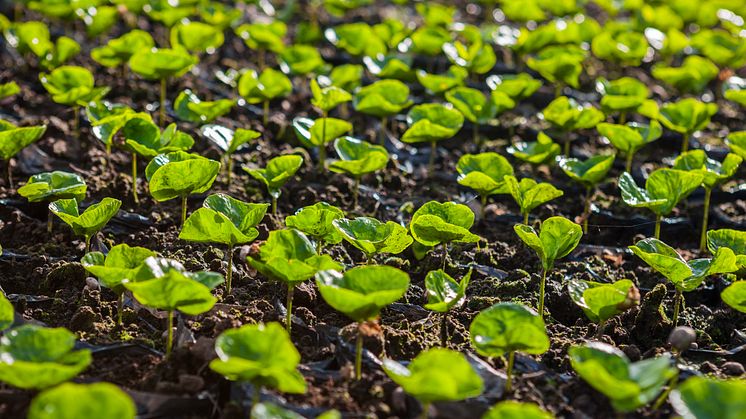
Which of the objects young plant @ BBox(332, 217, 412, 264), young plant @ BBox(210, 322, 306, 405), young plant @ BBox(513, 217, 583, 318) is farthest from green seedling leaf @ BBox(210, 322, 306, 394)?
young plant @ BBox(513, 217, 583, 318)

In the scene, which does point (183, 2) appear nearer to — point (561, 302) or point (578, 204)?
point (578, 204)

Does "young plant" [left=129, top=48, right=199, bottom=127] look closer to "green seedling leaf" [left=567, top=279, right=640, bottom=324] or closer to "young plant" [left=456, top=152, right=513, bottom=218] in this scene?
"young plant" [left=456, top=152, right=513, bottom=218]

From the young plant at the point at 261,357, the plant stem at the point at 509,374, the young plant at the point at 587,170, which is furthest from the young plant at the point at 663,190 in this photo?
the young plant at the point at 261,357

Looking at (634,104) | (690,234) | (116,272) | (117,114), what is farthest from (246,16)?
(116,272)

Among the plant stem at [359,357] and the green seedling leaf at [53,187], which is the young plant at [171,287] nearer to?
the plant stem at [359,357]

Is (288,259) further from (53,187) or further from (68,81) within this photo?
(68,81)

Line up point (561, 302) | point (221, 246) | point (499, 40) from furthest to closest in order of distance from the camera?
1. point (499, 40)
2. point (221, 246)
3. point (561, 302)
